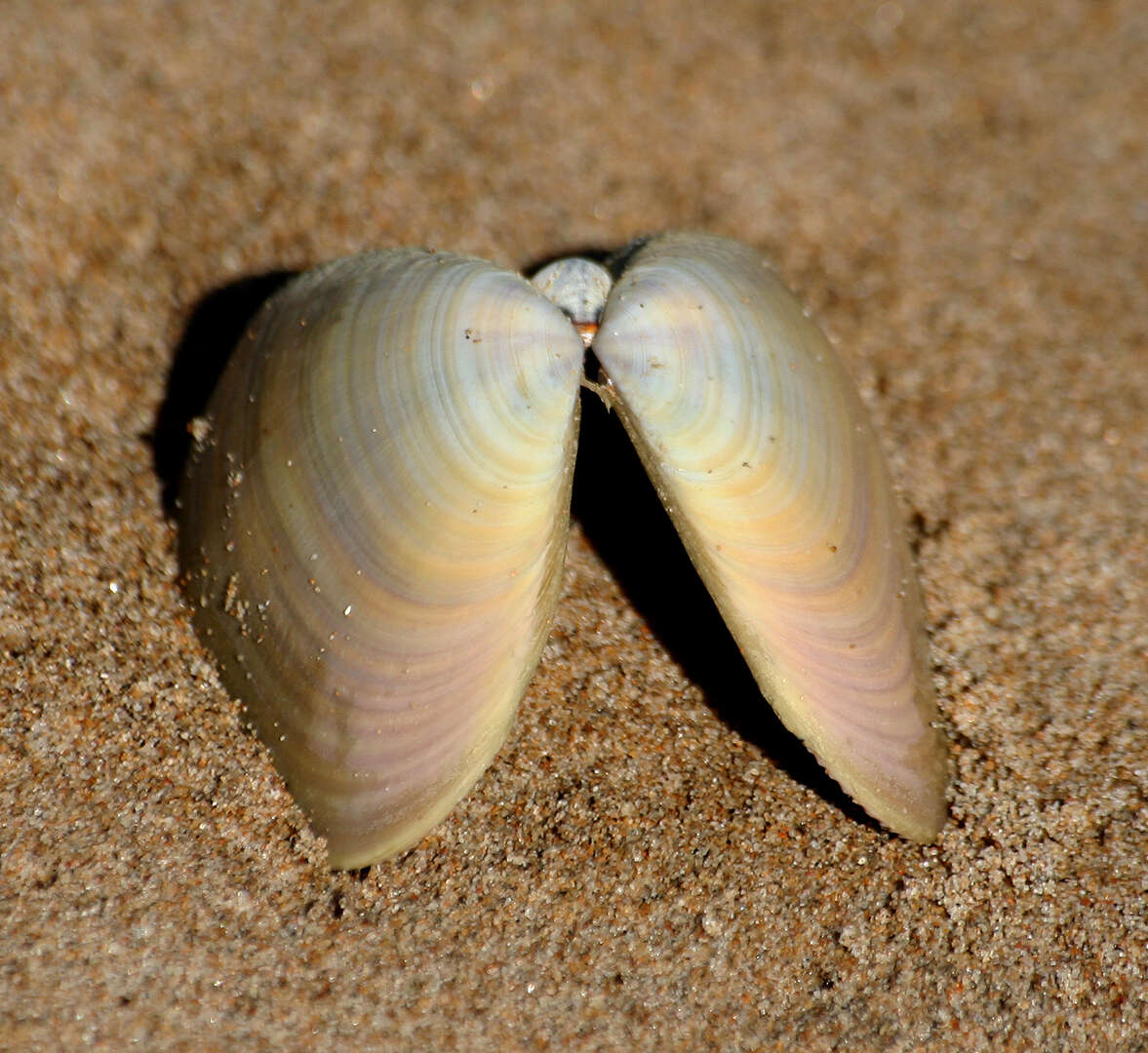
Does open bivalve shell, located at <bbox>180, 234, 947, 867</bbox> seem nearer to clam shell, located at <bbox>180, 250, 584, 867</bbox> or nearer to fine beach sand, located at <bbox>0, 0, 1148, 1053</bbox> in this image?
clam shell, located at <bbox>180, 250, 584, 867</bbox>

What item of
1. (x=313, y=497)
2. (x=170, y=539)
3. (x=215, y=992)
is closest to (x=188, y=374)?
(x=170, y=539)

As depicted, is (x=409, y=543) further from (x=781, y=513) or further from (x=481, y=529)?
(x=781, y=513)

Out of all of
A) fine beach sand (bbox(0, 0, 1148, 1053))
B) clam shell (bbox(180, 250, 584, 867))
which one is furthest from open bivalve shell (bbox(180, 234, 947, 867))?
fine beach sand (bbox(0, 0, 1148, 1053))

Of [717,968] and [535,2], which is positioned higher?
[535,2]

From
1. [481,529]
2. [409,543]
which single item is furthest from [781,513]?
[409,543]

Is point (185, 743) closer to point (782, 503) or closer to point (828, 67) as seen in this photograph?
point (782, 503)
